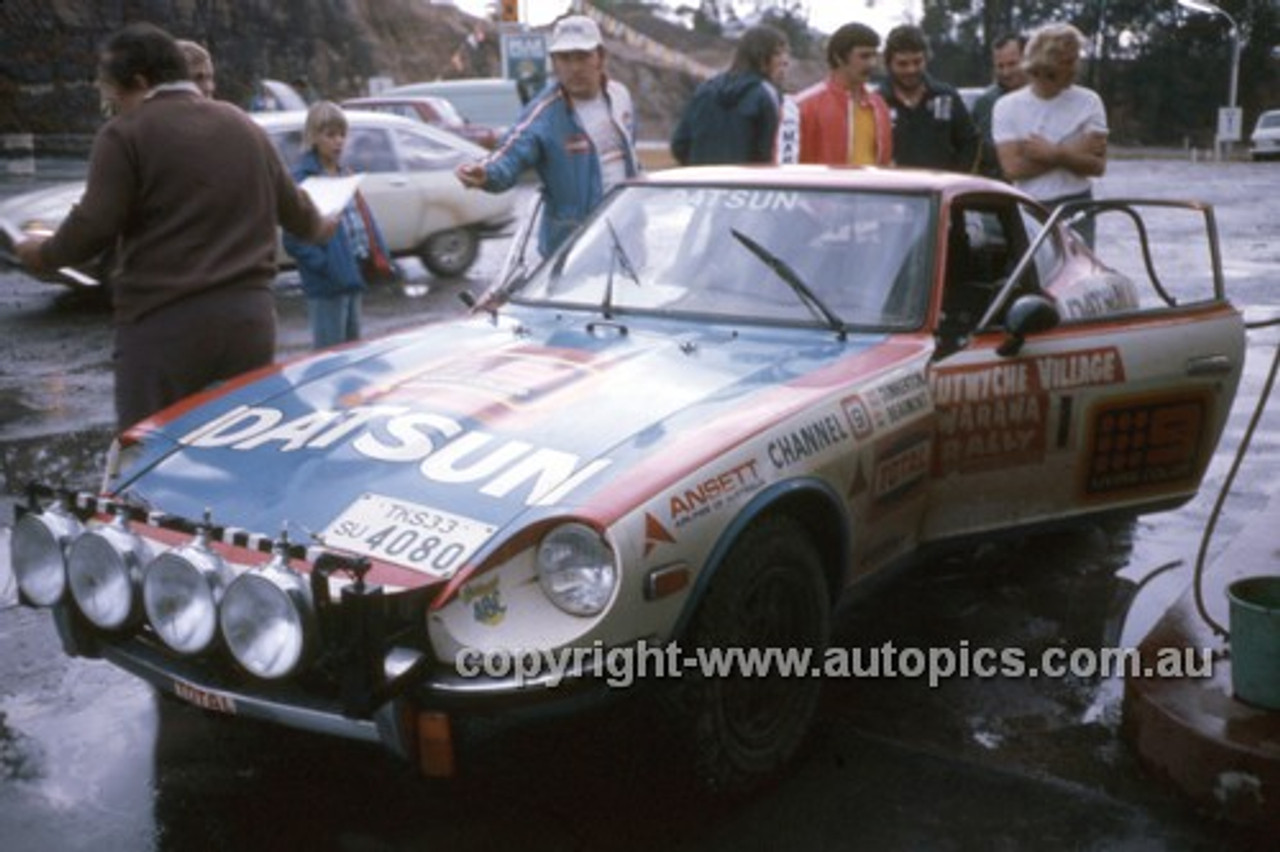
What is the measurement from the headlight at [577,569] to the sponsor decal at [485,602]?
11cm

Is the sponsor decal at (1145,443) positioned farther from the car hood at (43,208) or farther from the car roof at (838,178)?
the car hood at (43,208)

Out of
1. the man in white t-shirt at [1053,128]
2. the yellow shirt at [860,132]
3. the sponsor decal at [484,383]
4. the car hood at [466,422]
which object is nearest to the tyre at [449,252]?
the yellow shirt at [860,132]

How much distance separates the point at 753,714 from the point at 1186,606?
1.58m

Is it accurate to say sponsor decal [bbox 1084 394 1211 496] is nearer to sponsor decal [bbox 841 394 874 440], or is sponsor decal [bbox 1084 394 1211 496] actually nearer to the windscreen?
the windscreen

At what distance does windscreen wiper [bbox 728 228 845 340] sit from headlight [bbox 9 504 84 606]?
2195 millimetres

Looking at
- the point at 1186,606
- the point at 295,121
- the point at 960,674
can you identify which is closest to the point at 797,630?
the point at 960,674

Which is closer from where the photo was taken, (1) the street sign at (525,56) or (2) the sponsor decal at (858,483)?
(2) the sponsor decal at (858,483)

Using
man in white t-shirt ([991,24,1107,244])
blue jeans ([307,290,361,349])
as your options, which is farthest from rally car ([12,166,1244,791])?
man in white t-shirt ([991,24,1107,244])

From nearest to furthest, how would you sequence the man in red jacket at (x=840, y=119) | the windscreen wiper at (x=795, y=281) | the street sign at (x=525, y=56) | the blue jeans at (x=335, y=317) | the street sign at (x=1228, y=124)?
the windscreen wiper at (x=795, y=281) < the blue jeans at (x=335, y=317) < the man in red jacket at (x=840, y=119) < the street sign at (x=525, y=56) < the street sign at (x=1228, y=124)

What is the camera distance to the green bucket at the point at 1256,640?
11.0 feet

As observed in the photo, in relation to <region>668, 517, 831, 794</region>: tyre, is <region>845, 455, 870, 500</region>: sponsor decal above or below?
above

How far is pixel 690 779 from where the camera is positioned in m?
3.33

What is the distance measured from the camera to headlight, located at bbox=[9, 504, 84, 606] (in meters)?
3.33

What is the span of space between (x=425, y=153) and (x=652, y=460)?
1024 cm
